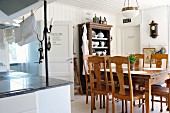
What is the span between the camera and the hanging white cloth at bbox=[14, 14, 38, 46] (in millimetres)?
2482

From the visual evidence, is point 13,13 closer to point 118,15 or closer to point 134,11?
point 134,11

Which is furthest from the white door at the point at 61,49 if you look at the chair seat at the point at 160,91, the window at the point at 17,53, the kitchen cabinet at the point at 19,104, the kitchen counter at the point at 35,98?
the kitchen cabinet at the point at 19,104

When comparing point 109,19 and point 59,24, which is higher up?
point 109,19

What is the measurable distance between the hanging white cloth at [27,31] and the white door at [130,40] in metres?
4.42

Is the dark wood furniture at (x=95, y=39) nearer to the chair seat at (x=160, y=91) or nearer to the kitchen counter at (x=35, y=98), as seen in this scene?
the chair seat at (x=160, y=91)

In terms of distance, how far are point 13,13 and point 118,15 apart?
4.45m

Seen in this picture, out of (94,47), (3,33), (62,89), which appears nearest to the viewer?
(62,89)

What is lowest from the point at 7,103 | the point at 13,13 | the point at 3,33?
the point at 7,103

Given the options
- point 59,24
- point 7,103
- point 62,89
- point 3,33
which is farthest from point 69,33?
point 7,103

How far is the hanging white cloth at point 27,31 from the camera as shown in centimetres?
248

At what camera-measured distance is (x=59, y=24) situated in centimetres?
448

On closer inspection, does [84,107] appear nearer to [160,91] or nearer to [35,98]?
[160,91]

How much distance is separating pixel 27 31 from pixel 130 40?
4.62 metres

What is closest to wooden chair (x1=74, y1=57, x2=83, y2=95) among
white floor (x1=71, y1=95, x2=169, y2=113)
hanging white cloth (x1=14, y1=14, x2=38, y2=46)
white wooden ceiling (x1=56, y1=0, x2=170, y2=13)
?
white floor (x1=71, y1=95, x2=169, y2=113)
